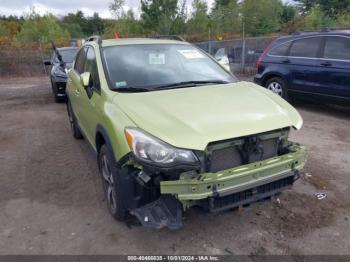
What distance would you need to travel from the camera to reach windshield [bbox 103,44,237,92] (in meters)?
3.56

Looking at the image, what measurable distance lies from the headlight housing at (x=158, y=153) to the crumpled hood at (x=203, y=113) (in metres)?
0.05

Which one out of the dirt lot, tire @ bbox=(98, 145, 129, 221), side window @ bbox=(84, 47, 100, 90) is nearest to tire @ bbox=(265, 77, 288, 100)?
the dirt lot

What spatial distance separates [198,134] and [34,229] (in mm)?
1967

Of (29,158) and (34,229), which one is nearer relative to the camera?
(34,229)

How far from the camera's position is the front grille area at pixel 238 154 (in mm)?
2702

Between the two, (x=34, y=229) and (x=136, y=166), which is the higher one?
(x=136, y=166)

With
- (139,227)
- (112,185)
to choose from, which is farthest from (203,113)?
(139,227)

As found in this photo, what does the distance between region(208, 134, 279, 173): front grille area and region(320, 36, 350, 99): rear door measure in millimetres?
4429

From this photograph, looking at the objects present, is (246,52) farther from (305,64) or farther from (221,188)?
(221,188)

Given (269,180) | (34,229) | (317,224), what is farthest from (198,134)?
(34,229)

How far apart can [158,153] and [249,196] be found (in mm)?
882

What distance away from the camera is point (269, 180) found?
2795 mm

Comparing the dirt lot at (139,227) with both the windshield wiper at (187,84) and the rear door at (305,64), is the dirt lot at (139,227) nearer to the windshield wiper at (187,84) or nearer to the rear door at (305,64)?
the windshield wiper at (187,84)

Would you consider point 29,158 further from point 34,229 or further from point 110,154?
point 110,154
